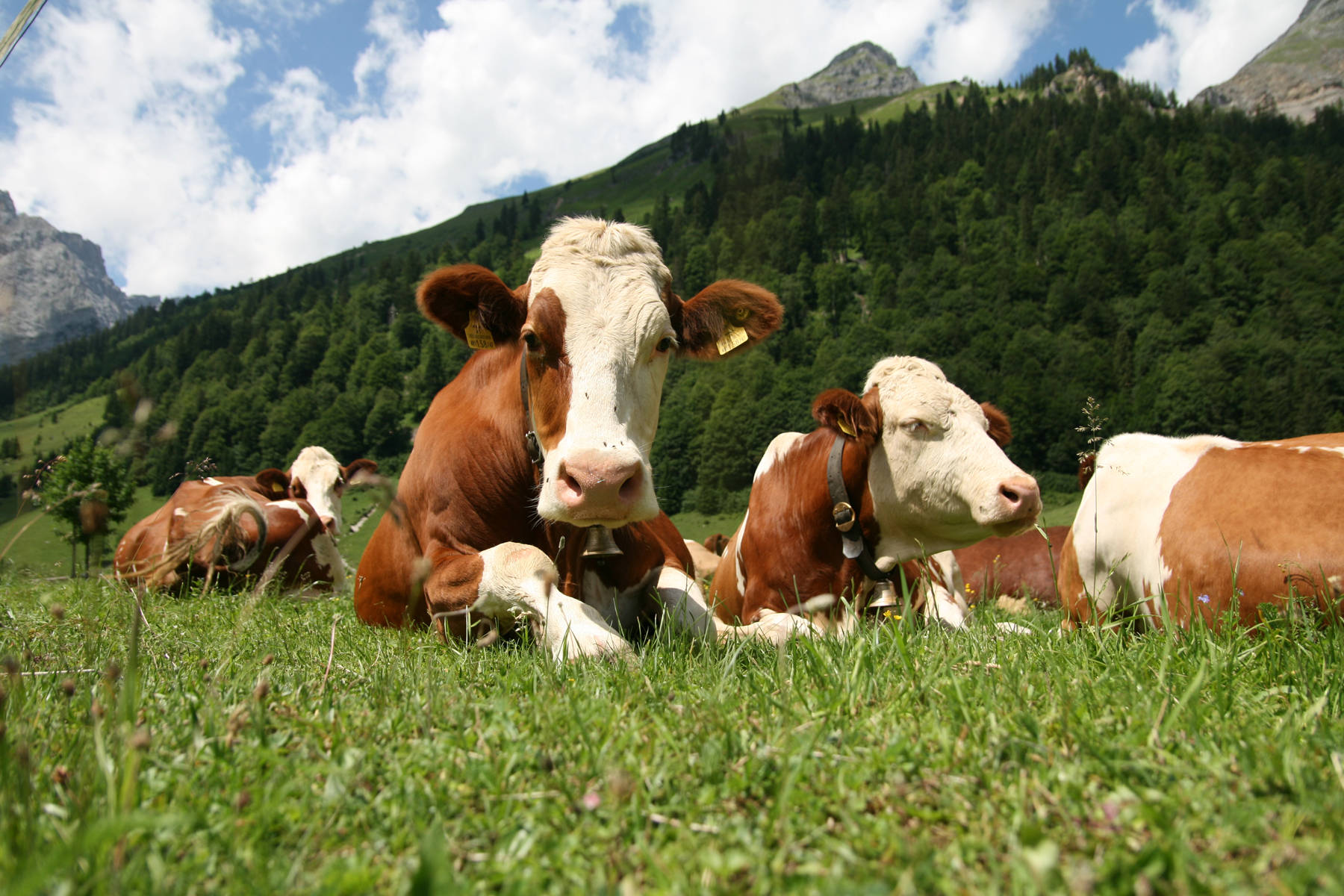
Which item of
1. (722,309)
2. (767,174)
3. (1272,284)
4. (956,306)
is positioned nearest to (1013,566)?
(722,309)

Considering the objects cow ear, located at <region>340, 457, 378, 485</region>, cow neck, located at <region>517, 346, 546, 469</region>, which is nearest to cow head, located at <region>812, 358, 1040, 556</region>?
cow neck, located at <region>517, 346, 546, 469</region>

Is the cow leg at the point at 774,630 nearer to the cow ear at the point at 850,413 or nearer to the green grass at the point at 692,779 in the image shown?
the green grass at the point at 692,779

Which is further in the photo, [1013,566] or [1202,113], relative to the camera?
[1202,113]

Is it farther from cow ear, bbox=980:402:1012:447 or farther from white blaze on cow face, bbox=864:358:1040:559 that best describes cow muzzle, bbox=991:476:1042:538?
cow ear, bbox=980:402:1012:447

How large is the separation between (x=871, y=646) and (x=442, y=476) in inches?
96.9

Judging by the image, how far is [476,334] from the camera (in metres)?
4.34

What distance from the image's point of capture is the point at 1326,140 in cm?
14038

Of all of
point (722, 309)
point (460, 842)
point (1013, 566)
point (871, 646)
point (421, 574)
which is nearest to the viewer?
point (460, 842)

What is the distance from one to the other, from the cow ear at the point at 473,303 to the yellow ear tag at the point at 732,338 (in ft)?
3.88

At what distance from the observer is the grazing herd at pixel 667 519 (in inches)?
130

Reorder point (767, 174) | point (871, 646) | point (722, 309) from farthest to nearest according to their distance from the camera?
1. point (767, 174)
2. point (722, 309)
3. point (871, 646)

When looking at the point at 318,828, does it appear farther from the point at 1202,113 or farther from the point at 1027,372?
the point at 1202,113

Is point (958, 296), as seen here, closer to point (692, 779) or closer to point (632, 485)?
point (632, 485)

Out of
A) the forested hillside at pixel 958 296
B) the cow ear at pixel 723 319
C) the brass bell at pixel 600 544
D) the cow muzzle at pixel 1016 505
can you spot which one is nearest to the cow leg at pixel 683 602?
the brass bell at pixel 600 544
